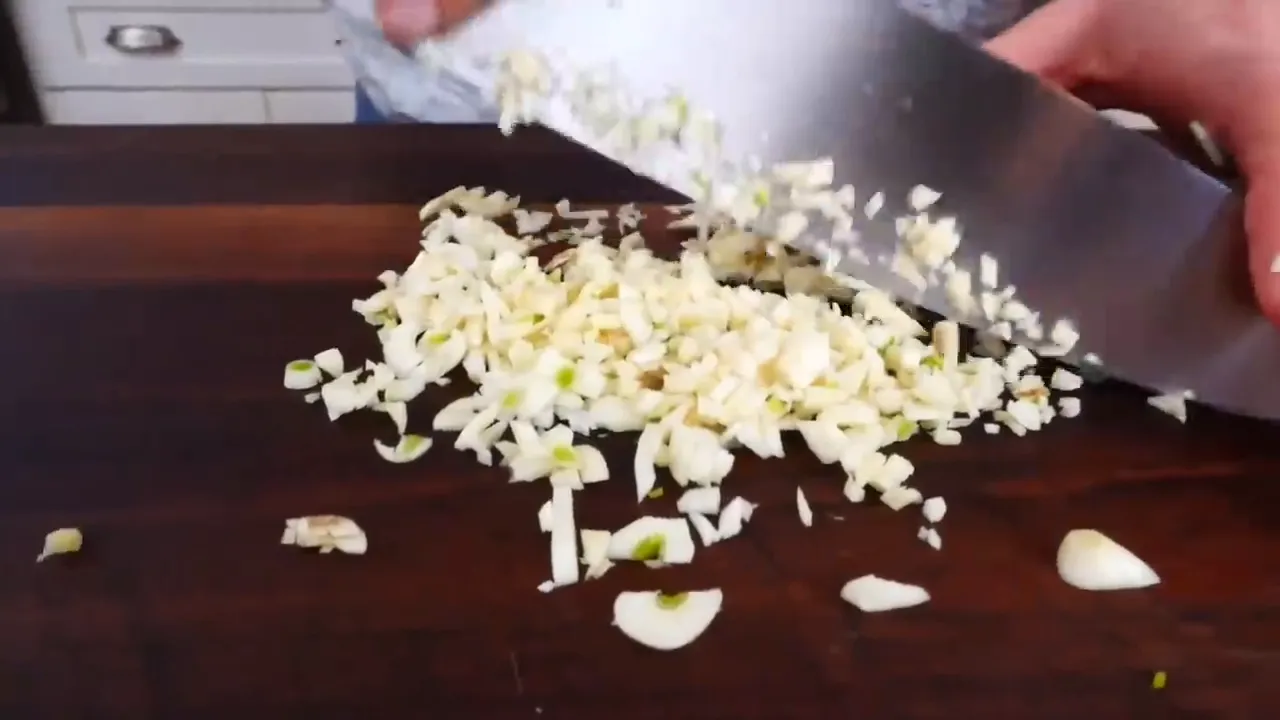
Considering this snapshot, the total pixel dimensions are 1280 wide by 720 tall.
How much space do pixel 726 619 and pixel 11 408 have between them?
412 millimetres

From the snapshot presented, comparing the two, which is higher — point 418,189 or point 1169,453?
point 418,189

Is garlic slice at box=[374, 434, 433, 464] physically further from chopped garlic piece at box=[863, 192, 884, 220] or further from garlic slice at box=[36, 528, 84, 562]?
chopped garlic piece at box=[863, 192, 884, 220]

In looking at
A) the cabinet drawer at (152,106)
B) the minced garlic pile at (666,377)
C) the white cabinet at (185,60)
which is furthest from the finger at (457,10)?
the cabinet drawer at (152,106)

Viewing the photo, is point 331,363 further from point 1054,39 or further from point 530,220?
point 1054,39

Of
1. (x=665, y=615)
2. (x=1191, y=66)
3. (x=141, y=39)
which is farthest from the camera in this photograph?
(x=141, y=39)

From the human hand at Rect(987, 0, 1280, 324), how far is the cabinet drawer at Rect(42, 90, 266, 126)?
1185mm

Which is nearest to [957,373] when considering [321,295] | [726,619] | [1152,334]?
[1152,334]

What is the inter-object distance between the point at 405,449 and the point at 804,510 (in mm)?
215

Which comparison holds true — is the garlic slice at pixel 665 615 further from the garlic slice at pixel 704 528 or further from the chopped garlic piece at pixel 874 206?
the chopped garlic piece at pixel 874 206

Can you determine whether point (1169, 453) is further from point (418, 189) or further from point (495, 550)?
point (418, 189)

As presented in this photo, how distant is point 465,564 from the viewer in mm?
543

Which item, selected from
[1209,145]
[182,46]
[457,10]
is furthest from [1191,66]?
[182,46]

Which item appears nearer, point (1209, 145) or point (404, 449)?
point (404, 449)

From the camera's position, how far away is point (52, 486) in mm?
572
